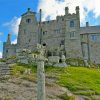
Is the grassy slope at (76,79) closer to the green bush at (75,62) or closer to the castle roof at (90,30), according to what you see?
the green bush at (75,62)

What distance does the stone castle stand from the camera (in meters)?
83.5

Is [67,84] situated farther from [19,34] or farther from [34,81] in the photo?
[19,34]

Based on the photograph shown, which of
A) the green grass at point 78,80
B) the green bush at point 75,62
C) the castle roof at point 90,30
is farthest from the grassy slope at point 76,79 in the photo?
the castle roof at point 90,30

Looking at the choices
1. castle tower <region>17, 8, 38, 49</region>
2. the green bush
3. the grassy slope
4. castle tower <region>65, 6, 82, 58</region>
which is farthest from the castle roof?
the grassy slope

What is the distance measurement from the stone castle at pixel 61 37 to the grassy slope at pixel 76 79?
19526 mm

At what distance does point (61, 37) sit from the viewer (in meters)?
86.9

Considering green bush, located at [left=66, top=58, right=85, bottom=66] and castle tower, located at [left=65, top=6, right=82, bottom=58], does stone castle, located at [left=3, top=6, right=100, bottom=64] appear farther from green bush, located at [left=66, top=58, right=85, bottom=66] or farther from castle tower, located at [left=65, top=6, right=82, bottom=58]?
green bush, located at [left=66, top=58, right=85, bottom=66]

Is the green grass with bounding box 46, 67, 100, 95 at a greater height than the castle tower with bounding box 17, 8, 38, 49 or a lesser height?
lesser

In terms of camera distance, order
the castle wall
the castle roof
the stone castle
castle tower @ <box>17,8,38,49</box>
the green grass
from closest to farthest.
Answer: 1. the green grass
2. the stone castle
3. the castle roof
4. castle tower @ <box>17,8,38,49</box>
5. the castle wall

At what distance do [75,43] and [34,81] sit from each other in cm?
3637

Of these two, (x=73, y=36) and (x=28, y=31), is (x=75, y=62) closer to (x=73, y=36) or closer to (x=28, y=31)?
(x=73, y=36)

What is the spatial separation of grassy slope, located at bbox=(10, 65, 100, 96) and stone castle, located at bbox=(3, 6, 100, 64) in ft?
64.1

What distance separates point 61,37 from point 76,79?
3334 cm

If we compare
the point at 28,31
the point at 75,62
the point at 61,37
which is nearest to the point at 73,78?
the point at 75,62
